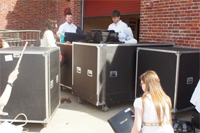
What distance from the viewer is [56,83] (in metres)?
4.64

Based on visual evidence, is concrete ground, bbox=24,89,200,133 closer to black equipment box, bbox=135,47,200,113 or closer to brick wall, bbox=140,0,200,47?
black equipment box, bbox=135,47,200,113

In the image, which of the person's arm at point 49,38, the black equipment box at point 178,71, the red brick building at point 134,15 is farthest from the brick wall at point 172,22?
the person's arm at point 49,38

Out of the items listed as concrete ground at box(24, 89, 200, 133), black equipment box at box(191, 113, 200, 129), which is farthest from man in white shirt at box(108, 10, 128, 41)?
black equipment box at box(191, 113, 200, 129)

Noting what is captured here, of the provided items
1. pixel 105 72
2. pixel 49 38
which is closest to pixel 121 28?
pixel 105 72

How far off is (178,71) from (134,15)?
14.4ft

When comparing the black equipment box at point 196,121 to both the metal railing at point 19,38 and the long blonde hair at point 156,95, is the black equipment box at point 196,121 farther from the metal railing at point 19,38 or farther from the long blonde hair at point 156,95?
the metal railing at point 19,38

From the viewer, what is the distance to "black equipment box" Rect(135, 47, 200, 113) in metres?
4.48

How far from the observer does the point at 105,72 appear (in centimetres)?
508

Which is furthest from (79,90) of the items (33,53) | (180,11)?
(180,11)

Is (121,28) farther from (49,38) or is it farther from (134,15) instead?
(134,15)

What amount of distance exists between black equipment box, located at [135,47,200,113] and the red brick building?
3.52ft

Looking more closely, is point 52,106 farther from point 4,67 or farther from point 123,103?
point 123,103

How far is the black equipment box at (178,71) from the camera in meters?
4.48

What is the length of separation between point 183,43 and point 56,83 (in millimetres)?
3123
